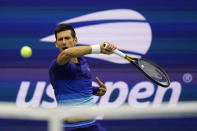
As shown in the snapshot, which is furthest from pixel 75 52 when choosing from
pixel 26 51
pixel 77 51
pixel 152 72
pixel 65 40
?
pixel 26 51

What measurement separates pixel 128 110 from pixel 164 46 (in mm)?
3156

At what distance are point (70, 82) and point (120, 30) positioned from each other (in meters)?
1.84

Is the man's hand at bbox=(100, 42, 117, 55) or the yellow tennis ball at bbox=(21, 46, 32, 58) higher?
the man's hand at bbox=(100, 42, 117, 55)

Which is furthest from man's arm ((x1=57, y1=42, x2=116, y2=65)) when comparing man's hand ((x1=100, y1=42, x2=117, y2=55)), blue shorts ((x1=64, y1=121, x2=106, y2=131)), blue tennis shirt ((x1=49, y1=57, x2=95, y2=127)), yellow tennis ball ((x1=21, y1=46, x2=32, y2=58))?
yellow tennis ball ((x1=21, y1=46, x2=32, y2=58))

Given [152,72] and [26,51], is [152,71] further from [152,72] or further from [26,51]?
[26,51]

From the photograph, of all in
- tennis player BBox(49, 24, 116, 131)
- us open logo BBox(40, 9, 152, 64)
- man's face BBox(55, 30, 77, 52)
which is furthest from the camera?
us open logo BBox(40, 9, 152, 64)

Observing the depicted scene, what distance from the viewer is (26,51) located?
5031 mm

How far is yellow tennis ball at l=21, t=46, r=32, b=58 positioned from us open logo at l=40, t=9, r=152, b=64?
0.57 metres

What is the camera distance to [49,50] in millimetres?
5090

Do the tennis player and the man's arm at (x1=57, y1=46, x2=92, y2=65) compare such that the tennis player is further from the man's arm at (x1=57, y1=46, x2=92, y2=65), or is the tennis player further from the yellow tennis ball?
the yellow tennis ball

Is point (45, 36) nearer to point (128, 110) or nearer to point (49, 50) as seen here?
point (49, 50)

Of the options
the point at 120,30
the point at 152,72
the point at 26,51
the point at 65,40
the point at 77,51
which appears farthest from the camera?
the point at 120,30

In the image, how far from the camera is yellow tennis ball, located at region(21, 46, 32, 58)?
504 cm

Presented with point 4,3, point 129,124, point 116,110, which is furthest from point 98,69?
point 116,110
